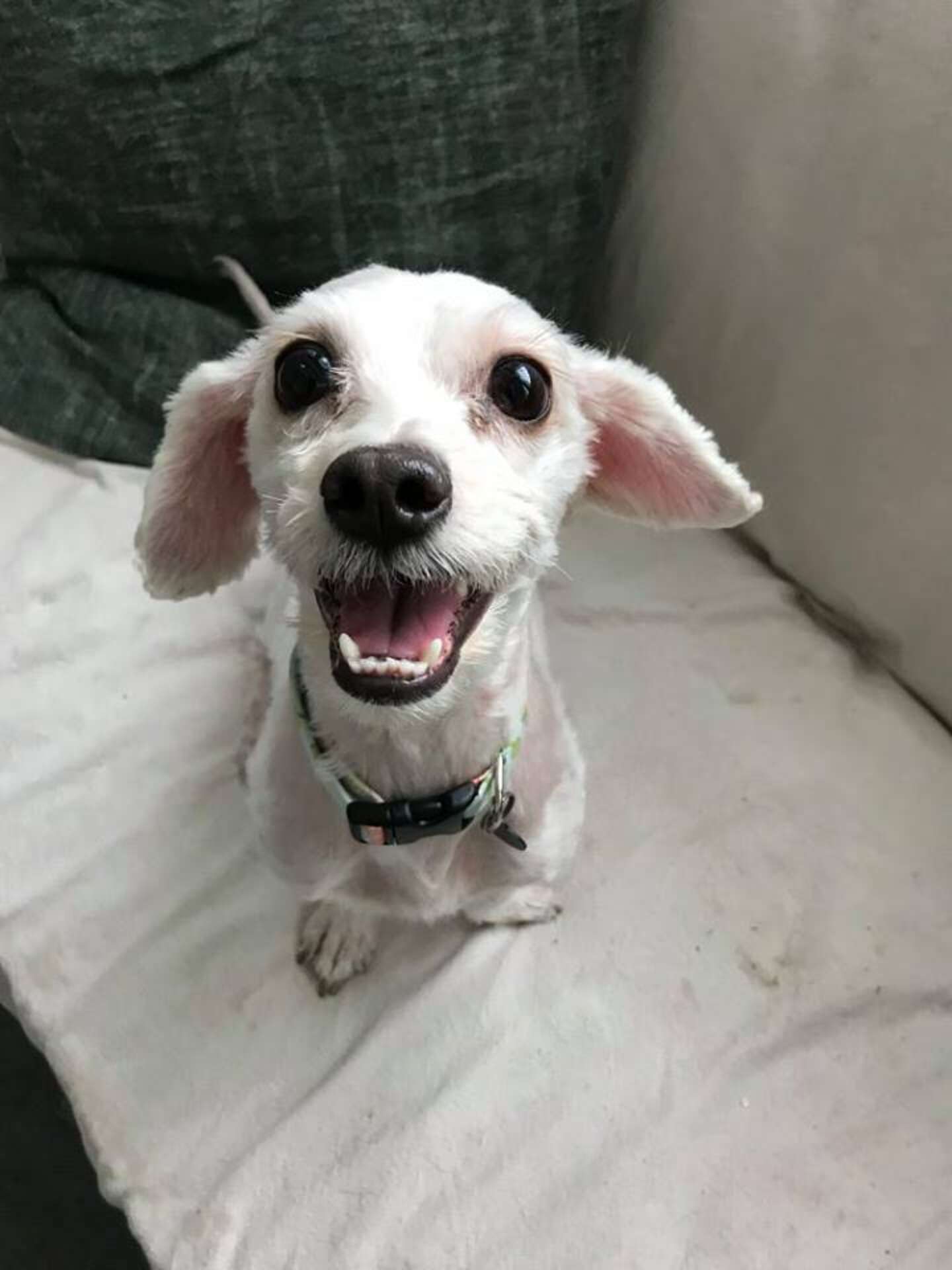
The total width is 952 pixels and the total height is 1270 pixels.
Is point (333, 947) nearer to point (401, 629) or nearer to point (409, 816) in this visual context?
point (409, 816)

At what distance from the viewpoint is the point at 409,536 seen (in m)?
0.60

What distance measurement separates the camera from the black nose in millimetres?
573

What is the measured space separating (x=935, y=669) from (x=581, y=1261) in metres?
0.68

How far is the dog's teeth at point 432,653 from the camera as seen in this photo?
642mm

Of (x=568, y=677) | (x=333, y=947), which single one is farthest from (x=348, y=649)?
(x=568, y=677)

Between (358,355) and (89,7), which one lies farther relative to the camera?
(89,7)

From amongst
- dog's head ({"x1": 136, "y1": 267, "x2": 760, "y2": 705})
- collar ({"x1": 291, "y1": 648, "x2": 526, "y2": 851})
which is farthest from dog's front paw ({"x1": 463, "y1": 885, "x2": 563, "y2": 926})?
dog's head ({"x1": 136, "y1": 267, "x2": 760, "y2": 705})

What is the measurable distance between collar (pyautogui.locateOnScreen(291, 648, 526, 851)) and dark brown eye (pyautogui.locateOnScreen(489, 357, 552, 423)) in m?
0.25

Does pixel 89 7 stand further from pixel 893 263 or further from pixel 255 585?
pixel 893 263

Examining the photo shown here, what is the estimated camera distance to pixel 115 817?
1068 millimetres

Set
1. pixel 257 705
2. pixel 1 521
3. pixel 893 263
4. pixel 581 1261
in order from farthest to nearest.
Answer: pixel 1 521 < pixel 257 705 < pixel 893 263 < pixel 581 1261

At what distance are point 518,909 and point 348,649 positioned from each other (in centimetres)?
47

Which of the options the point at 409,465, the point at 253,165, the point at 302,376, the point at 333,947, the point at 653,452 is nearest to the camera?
the point at 409,465

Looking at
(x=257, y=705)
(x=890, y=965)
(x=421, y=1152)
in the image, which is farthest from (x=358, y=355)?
(x=890, y=965)
